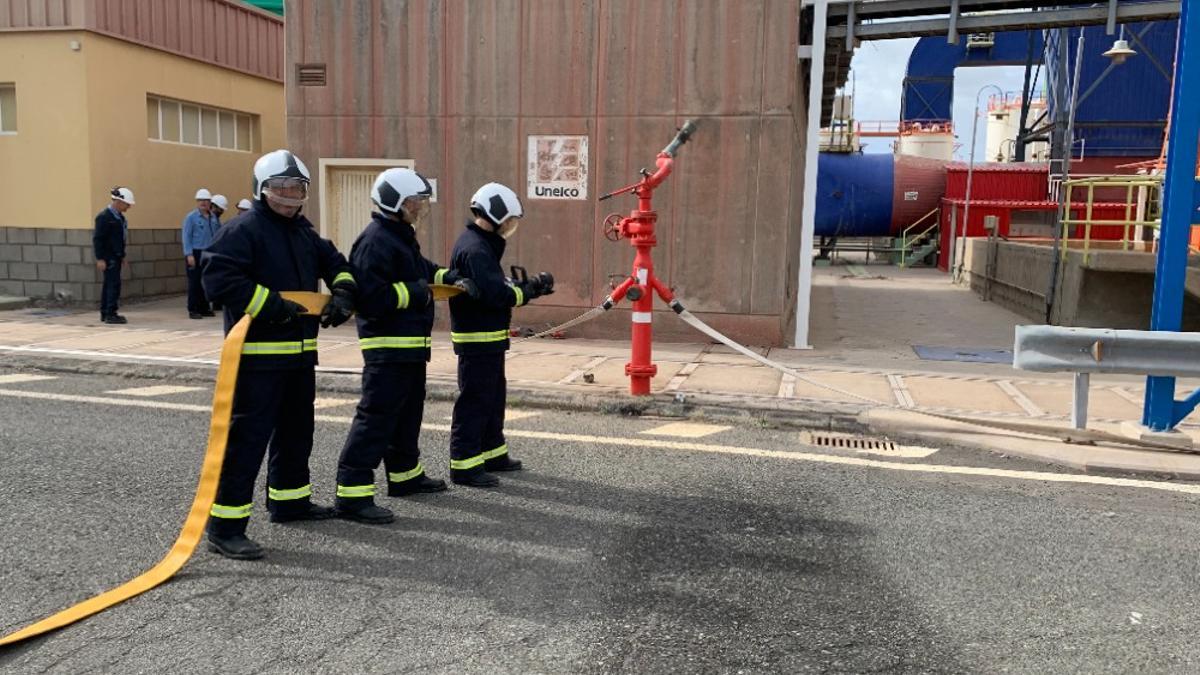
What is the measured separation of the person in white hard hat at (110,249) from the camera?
11.8m

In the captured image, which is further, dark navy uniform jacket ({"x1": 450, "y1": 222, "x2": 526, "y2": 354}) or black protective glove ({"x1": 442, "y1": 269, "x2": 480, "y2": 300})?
dark navy uniform jacket ({"x1": 450, "y1": 222, "x2": 526, "y2": 354})

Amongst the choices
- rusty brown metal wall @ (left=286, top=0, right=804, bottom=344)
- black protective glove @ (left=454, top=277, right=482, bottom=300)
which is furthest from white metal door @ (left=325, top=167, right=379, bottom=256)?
black protective glove @ (left=454, top=277, right=482, bottom=300)

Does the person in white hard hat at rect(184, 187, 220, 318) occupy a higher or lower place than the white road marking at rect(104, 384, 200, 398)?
higher

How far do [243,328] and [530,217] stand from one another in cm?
722

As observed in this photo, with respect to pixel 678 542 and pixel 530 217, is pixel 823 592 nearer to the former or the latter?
pixel 678 542

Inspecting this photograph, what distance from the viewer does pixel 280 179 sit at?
14.1 feet

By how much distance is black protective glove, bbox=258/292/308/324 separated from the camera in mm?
4094

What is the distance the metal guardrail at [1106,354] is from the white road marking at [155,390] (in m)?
6.90

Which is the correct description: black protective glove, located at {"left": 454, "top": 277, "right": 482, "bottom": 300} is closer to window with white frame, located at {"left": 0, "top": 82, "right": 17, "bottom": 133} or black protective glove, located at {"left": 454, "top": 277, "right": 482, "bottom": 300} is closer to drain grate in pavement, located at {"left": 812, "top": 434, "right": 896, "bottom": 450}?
drain grate in pavement, located at {"left": 812, "top": 434, "right": 896, "bottom": 450}

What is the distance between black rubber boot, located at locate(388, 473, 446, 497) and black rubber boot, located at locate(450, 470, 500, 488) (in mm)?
112

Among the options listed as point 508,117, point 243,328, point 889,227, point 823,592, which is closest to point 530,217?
point 508,117

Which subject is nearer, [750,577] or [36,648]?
[36,648]

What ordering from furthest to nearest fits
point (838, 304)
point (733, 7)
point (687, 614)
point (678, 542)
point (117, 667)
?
point (838, 304)
point (733, 7)
point (678, 542)
point (687, 614)
point (117, 667)

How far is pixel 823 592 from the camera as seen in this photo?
3.82 m
